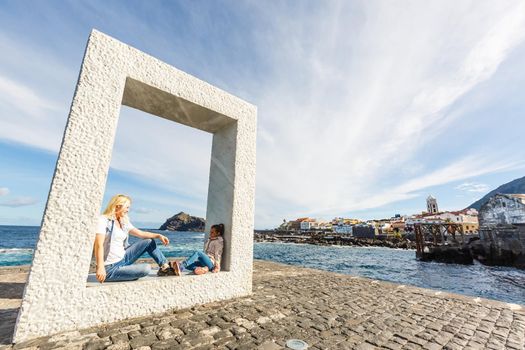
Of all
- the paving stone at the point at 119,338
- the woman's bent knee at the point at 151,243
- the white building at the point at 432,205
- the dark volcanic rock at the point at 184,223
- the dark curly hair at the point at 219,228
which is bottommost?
→ the paving stone at the point at 119,338

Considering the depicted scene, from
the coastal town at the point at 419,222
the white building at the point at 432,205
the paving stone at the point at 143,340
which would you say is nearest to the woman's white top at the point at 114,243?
the paving stone at the point at 143,340

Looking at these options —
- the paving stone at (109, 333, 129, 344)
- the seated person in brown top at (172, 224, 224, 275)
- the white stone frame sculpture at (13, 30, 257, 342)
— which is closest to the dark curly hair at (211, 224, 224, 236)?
the seated person in brown top at (172, 224, 224, 275)

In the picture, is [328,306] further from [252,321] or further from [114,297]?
[114,297]

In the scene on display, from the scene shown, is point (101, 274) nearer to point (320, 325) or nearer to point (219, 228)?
point (219, 228)

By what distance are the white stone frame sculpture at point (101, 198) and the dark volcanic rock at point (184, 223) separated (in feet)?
447

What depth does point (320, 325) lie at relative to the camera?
312 cm

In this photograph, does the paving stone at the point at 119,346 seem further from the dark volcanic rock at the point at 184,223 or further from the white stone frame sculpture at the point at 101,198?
the dark volcanic rock at the point at 184,223

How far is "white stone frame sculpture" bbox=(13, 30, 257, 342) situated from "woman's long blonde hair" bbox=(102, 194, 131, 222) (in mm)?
483

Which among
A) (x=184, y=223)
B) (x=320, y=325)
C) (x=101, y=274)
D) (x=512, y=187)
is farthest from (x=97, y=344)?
(x=512, y=187)

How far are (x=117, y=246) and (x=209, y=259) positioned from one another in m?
1.45

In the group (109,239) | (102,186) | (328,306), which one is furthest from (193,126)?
(328,306)

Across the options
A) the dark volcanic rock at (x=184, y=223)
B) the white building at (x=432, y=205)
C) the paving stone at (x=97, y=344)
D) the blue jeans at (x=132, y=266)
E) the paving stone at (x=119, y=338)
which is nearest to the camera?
the paving stone at (x=97, y=344)

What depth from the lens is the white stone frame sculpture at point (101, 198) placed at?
262cm

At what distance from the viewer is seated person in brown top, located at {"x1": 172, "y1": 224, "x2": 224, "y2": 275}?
4.04 meters
